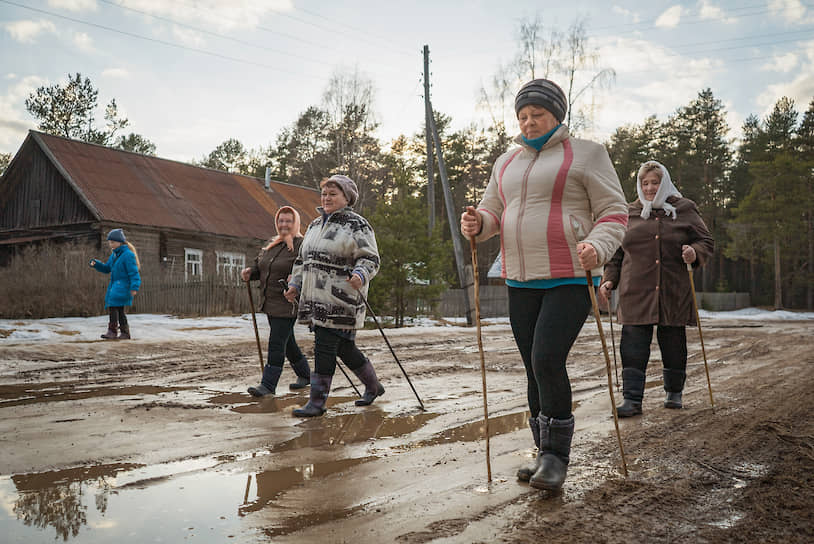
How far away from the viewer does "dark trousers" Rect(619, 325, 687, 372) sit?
5297 millimetres

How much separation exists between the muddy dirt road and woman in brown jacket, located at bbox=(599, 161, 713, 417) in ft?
1.15

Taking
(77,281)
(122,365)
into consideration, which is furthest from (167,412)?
(77,281)

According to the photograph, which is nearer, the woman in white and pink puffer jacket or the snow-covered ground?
the woman in white and pink puffer jacket

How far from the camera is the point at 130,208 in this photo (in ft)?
75.8

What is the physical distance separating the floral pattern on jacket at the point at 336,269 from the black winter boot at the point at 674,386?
2524 millimetres

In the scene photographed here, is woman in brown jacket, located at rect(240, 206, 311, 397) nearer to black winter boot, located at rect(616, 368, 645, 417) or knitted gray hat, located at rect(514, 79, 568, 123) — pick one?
black winter boot, located at rect(616, 368, 645, 417)

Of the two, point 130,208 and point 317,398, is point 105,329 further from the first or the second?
point 130,208

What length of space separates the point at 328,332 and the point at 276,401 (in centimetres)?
102

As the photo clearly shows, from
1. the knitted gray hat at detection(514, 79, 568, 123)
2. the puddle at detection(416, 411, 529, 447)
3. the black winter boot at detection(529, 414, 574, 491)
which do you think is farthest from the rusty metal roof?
the black winter boot at detection(529, 414, 574, 491)

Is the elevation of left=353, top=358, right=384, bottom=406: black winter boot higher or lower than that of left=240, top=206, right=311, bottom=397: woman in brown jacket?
lower

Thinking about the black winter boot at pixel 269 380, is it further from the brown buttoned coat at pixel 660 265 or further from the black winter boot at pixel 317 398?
the brown buttoned coat at pixel 660 265

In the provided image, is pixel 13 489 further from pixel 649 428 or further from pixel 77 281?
pixel 77 281

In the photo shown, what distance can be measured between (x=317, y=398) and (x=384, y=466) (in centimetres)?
159

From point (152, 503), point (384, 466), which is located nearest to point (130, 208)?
point (384, 466)
